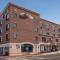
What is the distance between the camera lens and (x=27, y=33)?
192 ft

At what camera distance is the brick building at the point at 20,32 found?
5359cm

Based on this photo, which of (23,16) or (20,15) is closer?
(20,15)

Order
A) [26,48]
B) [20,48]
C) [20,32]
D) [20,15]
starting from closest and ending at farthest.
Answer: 1. [20,48]
2. [20,32]
3. [20,15]
4. [26,48]

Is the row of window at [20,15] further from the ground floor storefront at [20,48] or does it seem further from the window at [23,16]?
the ground floor storefront at [20,48]

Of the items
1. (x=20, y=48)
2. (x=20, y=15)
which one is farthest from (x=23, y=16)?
(x=20, y=48)

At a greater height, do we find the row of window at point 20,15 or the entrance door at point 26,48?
the row of window at point 20,15

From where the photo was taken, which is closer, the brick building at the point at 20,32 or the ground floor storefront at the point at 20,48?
the ground floor storefront at the point at 20,48

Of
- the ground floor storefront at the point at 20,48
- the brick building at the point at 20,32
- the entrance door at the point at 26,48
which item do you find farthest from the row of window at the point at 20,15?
Answer: the entrance door at the point at 26,48

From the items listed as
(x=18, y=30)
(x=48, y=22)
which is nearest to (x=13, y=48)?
(x=18, y=30)

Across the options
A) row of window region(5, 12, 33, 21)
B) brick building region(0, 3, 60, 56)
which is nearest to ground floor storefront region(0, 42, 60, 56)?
brick building region(0, 3, 60, 56)

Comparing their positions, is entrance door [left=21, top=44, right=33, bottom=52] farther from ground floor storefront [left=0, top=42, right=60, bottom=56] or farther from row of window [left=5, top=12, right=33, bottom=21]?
row of window [left=5, top=12, right=33, bottom=21]

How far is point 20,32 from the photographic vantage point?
56.2 meters

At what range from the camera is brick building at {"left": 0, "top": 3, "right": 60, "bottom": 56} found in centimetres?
5359

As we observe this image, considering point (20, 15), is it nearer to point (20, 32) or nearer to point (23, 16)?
point (23, 16)
